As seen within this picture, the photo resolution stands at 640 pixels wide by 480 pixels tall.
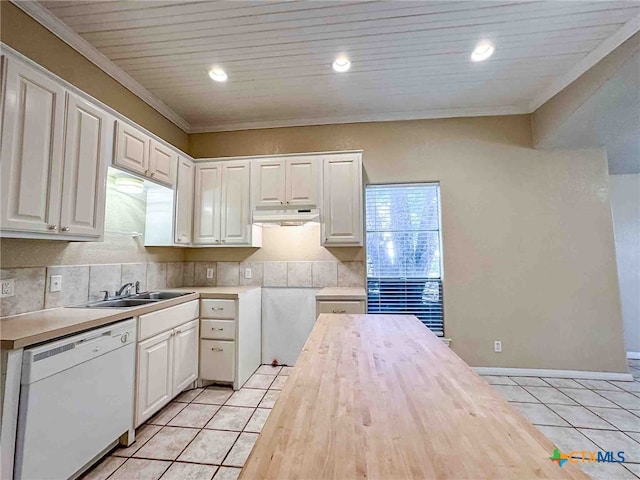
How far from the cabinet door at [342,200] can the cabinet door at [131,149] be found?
1665 millimetres

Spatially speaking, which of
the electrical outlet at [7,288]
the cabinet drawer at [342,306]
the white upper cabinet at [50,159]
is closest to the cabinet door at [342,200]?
the cabinet drawer at [342,306]

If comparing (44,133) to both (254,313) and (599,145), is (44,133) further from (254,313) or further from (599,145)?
(599,145)

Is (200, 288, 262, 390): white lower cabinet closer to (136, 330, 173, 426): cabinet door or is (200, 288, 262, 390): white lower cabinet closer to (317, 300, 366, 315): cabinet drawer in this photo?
(136, 330, 173, 426): cabinet door

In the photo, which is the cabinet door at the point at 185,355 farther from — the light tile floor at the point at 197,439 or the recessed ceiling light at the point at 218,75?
the recessed ceiling light at the point at 218,75

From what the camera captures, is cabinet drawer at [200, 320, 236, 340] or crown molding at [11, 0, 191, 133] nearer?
crown molding at [11, 0, 191, 133]

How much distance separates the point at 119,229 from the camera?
260 centimetres

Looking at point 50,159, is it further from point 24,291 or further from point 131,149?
point 24,291

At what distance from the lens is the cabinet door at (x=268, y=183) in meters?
3.18

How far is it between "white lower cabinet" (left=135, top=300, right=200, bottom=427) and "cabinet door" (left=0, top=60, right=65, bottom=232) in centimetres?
90

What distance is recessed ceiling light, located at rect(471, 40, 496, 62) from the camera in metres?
2.31

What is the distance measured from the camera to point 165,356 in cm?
232

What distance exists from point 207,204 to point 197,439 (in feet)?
7.32

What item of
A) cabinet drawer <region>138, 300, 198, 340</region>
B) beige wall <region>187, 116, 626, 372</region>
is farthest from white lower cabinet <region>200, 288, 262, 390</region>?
beige wall <region>187, 116, 626, 372</region>

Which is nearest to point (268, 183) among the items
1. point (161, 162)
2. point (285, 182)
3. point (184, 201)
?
point (285, 182)
